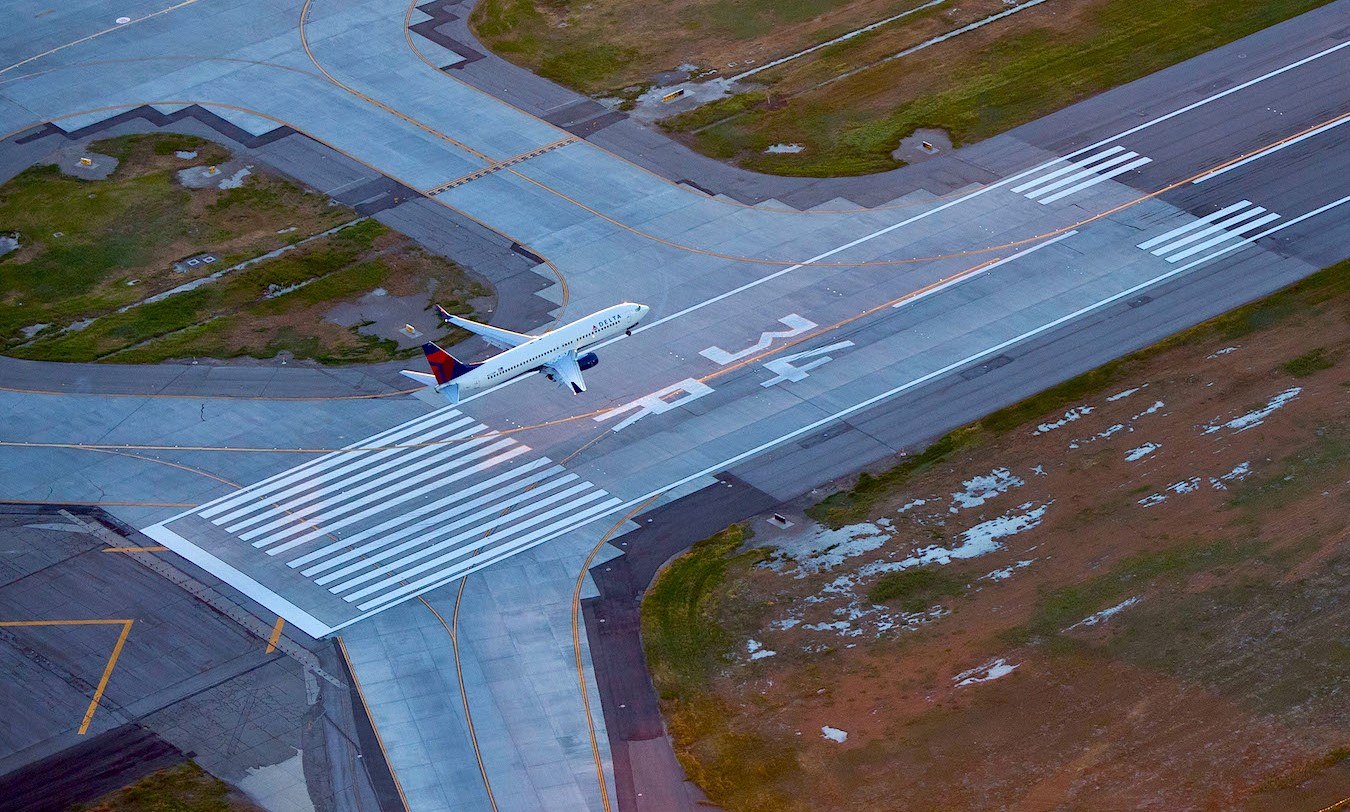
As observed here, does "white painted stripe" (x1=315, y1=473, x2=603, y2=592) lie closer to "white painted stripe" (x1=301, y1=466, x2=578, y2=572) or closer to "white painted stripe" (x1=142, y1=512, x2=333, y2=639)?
"white painted stripe" (x1=301, y1=466, x2=578, y2=572)

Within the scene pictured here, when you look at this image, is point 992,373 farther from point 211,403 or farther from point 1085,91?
point 211,403

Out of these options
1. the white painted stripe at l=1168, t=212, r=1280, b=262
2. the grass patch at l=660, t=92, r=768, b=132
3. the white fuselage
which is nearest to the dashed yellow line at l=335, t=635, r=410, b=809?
the white fuselage

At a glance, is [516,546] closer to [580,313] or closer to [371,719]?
[371,719]

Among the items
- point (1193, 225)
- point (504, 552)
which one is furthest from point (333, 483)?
point (1193, 225)

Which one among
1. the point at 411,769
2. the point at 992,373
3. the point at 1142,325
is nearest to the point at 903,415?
the point at 992,373

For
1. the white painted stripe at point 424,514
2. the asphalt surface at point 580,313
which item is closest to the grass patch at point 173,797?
the asphalt surface at point 580,313

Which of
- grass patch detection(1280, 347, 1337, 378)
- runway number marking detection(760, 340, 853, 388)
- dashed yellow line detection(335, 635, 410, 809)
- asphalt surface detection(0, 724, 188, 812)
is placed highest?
grass patch detection(1280, 347, 1337, 378)

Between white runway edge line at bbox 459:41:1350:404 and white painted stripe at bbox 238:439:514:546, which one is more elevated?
white runway edge line at bbox 459:41:1350:404
